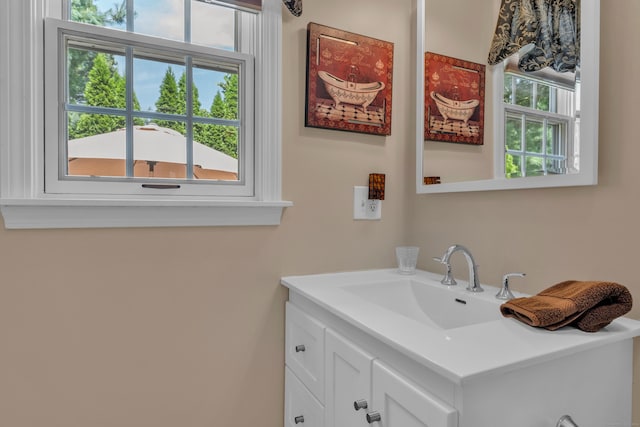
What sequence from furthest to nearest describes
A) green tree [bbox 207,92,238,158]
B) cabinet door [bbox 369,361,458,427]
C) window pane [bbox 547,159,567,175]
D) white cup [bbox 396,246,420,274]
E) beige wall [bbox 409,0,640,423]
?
1. white cup [bbox 396,246,420,274]
2. green tree [bbox 207,92,238,158]
3. window pane [bbox 547,159,567,175]
4. beige wall [bbox 409,0,640,423]
5. cabinet door [bbox 369,361,458,427]

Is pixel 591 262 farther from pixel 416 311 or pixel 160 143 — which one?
pixel 160 143

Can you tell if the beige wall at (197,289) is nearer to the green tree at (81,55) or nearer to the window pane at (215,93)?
the window pane at (215,93)

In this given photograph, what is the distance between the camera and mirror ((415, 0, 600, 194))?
0.94m

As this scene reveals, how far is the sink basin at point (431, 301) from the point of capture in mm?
1096

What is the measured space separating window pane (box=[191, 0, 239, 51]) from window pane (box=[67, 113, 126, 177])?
16.1 inches

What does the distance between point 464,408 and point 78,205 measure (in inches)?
44.1

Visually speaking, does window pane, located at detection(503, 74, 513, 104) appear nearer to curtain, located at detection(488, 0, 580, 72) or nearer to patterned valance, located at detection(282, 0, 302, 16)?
curtain, located at detection(488, 0, 580, 72)

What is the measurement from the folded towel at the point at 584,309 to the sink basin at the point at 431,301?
23 cm

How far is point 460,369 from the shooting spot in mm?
621

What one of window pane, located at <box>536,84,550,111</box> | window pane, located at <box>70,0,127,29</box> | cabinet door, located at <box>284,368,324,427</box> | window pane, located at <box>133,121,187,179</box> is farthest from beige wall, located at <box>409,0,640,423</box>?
window pane, located at <box>70,0,127,29</box>

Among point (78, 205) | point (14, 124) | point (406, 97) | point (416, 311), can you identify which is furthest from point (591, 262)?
point (14, 124)

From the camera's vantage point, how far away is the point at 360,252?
5.02 feet

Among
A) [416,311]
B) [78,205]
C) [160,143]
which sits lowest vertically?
[416,311]

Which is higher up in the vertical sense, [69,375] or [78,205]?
[78,205]
